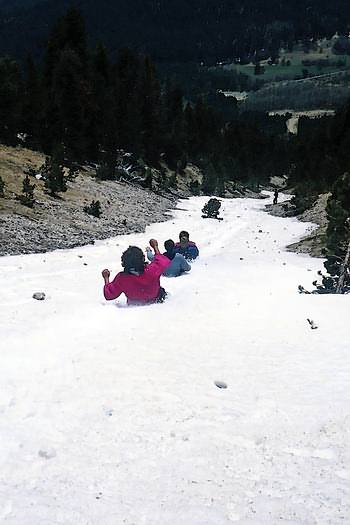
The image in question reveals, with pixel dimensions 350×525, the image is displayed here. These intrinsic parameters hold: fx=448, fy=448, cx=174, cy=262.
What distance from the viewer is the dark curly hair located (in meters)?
9.38

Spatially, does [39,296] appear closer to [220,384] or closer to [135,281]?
[135,281]

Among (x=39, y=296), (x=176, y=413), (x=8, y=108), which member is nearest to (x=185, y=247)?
(x=39, y=296)

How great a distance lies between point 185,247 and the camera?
15.9m

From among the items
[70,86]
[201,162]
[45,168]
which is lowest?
[201,162]

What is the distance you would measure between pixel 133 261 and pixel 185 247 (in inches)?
259

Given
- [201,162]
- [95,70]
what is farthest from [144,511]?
[201,162]

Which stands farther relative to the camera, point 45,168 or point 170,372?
point 45,168

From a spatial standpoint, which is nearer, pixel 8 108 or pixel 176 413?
pixel 176 413

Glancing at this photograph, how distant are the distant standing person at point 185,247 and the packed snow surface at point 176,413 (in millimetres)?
5707

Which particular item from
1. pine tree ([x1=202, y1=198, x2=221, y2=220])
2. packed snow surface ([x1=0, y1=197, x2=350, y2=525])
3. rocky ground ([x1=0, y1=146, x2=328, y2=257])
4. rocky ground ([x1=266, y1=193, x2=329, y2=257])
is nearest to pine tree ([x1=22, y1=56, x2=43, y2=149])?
rocky ground ([x1=0, y1=146, x2=328, y2=257])

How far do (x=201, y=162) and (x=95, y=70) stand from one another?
2805 cm

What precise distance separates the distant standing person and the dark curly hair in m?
5.97

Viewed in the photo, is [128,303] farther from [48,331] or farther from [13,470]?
[13,470]

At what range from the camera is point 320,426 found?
4793mm
